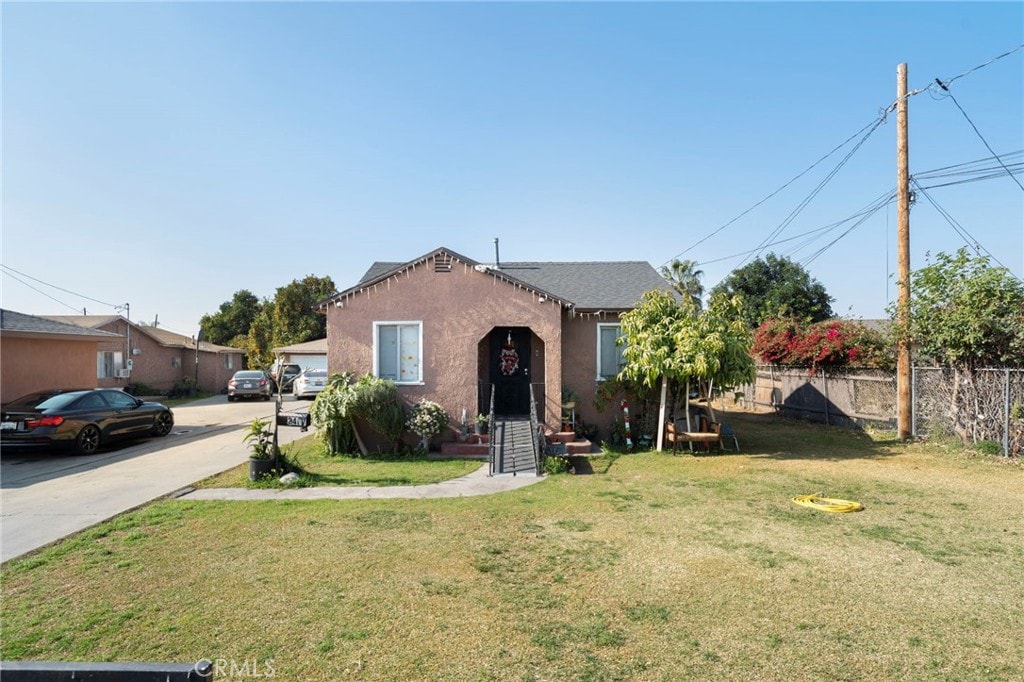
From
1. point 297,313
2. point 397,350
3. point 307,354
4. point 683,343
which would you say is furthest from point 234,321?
point 683,343

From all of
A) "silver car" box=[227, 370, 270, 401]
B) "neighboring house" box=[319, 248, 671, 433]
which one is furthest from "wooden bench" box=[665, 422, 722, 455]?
"silver car" box=[227, 370, 270, 401]

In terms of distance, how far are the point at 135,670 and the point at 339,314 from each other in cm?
1145

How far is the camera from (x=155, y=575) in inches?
209

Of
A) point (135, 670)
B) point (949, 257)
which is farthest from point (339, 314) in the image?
point (949, 257)

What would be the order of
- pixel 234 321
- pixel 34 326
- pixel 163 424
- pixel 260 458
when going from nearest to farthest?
pixel 260 458
pixel 34 326
pixel 163 424
pixel 234 321

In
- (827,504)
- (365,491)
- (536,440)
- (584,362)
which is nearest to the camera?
(827,504)

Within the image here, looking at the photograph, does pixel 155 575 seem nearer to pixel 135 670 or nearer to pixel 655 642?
pixel 135 670

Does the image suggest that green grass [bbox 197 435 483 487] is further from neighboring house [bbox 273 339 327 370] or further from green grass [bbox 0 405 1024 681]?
neighboring house [bbox 273 339 327 370]

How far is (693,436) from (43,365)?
59.0ft

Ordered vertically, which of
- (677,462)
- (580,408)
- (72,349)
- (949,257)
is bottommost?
(677,462)

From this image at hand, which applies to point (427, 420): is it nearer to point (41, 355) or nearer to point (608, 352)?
point (608, 352)

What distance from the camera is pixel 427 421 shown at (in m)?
11.9

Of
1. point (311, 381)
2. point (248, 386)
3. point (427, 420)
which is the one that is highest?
point (311, 381)

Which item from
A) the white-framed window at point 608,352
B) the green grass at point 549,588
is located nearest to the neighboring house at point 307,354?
the white-framed window at point 608,352
